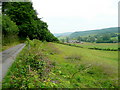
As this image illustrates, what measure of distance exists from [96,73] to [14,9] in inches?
841

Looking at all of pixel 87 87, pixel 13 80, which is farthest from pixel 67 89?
pixel 13 80

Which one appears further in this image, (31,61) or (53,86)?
(31,61)

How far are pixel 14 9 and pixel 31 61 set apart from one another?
20.4 metres

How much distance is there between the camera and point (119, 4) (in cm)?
453

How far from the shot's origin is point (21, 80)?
327 centimetres

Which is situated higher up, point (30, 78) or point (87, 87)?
point (30, 78)

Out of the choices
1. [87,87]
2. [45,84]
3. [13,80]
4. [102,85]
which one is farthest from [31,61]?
[102,85]

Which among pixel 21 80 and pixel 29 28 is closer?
pixel 21 80

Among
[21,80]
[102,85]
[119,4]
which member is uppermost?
[119,4]

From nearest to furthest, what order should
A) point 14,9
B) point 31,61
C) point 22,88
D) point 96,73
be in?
point 22,88, point 31,61, point 96,73, point 14,9

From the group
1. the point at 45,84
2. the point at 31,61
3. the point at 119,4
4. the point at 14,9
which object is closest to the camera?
the point at 45,84

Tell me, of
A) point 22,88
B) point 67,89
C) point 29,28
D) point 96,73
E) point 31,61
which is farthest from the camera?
point 29,28

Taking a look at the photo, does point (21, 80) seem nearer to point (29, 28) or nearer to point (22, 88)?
point (22, 88)

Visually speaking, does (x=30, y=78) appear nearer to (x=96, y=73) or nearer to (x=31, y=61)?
(x=31, y=61)
